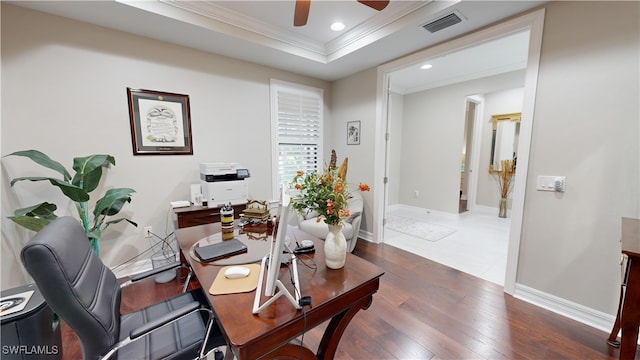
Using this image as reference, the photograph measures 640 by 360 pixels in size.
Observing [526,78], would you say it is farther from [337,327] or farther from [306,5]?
[337,327]

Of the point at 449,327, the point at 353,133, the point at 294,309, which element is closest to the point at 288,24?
the point at 353,133

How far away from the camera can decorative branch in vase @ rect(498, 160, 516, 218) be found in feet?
15.4

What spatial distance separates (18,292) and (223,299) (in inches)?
61.8

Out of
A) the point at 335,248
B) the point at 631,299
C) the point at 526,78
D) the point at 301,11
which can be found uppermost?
the point at 301,11

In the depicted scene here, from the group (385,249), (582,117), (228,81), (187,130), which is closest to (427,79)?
(582,117)

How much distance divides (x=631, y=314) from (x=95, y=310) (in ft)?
8.11

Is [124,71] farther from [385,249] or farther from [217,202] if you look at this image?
→ [385,249]

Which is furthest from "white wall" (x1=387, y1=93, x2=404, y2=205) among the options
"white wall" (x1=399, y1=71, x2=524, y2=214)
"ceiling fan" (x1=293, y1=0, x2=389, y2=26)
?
"ceiling fan" (x1=293, y1=0, x2=389, y2=26)

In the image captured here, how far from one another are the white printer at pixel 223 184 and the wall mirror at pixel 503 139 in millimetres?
4944

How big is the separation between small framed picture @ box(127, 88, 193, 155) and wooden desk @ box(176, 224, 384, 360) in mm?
1723

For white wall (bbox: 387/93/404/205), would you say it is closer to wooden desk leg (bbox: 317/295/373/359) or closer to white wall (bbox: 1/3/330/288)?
white wall (bbox: 1/3/330/288)

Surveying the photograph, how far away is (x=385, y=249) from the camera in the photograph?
3.31 m

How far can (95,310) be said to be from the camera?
0.94 m

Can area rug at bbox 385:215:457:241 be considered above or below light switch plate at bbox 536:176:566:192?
below
